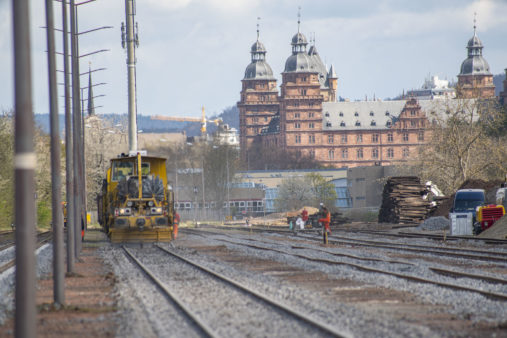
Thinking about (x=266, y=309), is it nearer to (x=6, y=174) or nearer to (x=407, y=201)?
(x=407, y=201)

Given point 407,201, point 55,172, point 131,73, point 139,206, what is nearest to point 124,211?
point 139,206

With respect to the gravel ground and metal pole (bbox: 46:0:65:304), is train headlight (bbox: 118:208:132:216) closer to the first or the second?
the gravel ground

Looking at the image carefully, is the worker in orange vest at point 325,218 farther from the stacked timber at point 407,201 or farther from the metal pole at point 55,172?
the stacked timber at point 407,201

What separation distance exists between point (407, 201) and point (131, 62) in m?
23.8

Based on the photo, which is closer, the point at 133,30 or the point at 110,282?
the point at 110,282

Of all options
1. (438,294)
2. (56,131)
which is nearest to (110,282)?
(56,131)

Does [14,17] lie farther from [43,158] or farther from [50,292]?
[43,158]

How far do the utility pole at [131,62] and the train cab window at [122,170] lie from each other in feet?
97.1

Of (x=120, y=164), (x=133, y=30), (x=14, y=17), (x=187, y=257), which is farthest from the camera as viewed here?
(x=133, y=30)

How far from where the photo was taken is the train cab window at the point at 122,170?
33312 millimetres

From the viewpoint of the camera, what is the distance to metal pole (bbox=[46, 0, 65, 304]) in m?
15.6

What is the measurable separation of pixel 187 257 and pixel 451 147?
151 ft

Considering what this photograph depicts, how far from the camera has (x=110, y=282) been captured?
65.4 feet

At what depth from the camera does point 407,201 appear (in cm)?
5659
